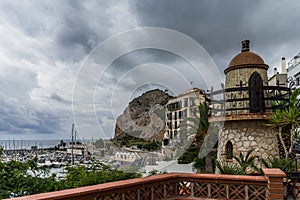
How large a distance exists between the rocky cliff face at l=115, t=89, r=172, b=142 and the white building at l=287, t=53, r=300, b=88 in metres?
12.5

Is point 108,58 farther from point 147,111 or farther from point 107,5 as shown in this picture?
point 147,111

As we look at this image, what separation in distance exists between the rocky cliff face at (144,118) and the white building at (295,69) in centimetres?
1245

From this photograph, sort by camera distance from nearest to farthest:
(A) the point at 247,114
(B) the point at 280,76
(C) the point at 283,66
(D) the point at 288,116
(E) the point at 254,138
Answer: (D) the point at 288,116 < (A) the point at 247,114 < (E) the point at 254,138 < (B) the point at 280,76 < (C) the point at 283,66

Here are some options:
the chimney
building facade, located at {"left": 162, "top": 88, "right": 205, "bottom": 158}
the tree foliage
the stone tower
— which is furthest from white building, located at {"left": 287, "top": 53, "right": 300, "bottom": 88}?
the tree foliage

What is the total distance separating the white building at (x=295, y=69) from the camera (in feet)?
58.4

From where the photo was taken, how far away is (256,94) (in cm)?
788

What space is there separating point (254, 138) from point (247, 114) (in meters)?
0.77

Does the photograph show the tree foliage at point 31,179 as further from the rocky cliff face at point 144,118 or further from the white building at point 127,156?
the white building at point 127,156

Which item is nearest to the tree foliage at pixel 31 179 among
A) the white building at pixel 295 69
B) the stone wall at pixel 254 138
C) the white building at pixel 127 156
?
the white building at pixel 127 156

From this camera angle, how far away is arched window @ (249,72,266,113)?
24.3 feet

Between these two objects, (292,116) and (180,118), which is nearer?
(292,116)

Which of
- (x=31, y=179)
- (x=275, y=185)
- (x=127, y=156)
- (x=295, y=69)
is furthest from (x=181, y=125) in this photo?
(x=295, y=69)

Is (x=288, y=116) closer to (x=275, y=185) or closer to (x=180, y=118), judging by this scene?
(x=275, y=185)

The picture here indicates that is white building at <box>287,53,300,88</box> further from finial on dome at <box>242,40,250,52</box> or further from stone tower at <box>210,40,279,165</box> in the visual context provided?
stone tower at <box>210,40,279,165</box>
